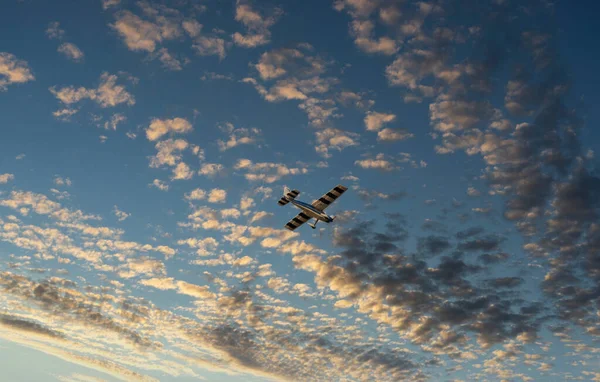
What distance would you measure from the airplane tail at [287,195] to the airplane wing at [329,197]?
359 cm

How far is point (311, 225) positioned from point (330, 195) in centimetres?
659

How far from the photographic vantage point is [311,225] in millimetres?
72438

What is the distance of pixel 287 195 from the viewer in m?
71.7

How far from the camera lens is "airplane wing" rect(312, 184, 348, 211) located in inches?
2739

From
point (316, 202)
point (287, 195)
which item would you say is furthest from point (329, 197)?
point (287, 195)

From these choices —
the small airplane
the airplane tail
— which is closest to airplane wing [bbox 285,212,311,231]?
the small airplane

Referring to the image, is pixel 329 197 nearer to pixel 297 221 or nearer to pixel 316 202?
pixel 316 202

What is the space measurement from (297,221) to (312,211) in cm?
559

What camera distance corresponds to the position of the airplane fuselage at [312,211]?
232 ft

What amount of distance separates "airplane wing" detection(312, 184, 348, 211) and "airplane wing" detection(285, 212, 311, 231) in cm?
353

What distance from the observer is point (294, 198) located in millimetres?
71625

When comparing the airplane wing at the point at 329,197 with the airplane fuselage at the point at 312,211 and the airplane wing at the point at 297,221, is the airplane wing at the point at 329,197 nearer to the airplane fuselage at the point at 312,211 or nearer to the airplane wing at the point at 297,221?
the airplane fuselage at the point at 312,211

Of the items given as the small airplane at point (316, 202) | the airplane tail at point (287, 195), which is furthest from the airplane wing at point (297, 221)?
the airplane tail at point (287, 195)

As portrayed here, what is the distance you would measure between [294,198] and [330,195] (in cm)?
635
